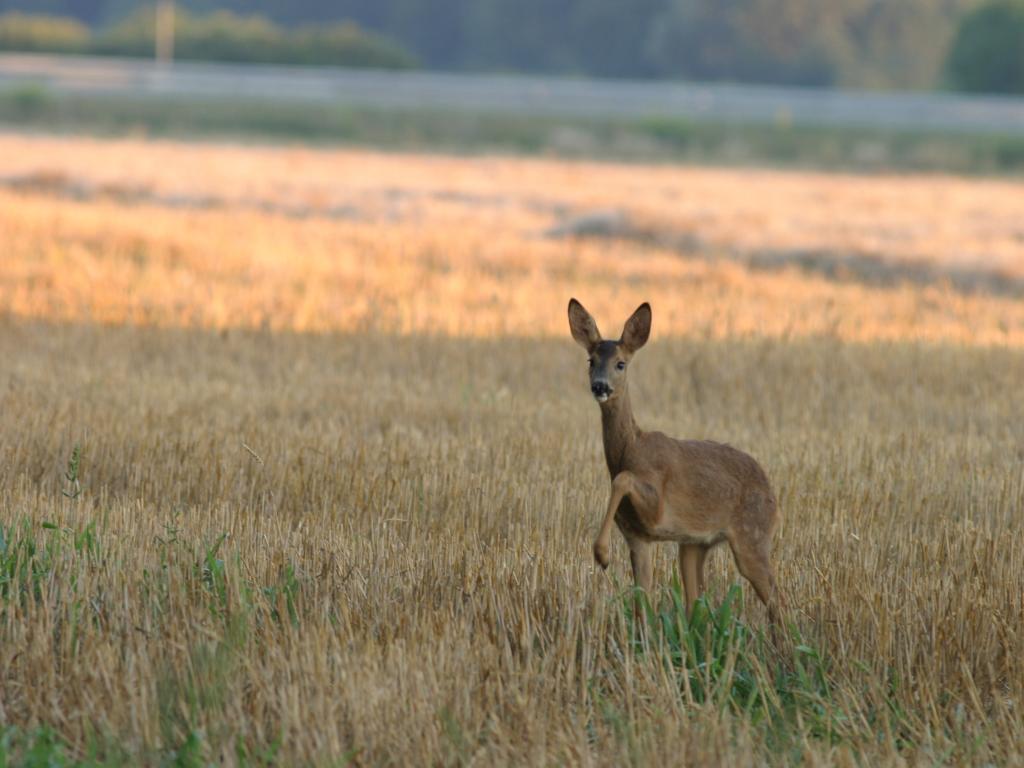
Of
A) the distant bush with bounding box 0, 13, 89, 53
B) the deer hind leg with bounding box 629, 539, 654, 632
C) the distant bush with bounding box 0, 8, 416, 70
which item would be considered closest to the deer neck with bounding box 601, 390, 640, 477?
the deer hind leg with bounding box 629, 539, 654, 632

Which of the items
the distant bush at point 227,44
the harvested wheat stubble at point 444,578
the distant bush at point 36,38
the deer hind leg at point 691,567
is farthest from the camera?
the distant bush at point 227,44

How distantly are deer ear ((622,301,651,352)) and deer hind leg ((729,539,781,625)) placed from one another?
905mm

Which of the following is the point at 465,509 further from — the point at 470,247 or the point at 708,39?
the point at 708,39

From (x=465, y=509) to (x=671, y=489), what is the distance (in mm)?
2237

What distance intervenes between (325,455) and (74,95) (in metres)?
39.5

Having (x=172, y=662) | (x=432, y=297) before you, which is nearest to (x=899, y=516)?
(x=172, y=662)

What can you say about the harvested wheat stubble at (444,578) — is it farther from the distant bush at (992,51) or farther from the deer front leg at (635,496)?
the distant bush at (992,51)

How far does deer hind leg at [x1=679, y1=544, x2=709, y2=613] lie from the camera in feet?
21.6

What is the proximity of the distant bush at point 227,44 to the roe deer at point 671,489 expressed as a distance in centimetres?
5895

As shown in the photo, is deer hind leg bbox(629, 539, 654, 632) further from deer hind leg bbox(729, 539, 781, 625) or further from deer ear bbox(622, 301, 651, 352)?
deer ear bbox(622, 301, 651, 352)

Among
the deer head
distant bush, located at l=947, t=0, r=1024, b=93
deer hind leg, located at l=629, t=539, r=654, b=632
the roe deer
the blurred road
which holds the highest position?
distant bush, located at l=947, t=0, r=1024, b=93

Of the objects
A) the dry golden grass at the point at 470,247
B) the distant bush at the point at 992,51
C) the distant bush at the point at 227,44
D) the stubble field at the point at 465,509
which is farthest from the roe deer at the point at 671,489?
the distant bush at the point at 227,44

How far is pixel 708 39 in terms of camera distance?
2753 inches

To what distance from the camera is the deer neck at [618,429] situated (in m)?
6.21
